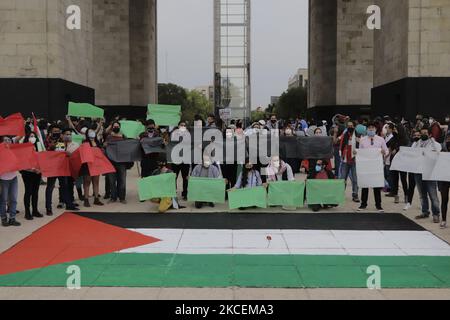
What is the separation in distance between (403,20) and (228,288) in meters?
15.2

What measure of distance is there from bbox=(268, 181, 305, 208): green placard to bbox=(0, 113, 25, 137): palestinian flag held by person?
19.0 ft

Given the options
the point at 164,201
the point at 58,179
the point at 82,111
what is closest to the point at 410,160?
the point at 164,201

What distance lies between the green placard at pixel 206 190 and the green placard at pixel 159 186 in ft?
1.77

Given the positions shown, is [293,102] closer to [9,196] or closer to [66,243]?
[9,196]

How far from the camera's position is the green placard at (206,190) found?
45.2 feet

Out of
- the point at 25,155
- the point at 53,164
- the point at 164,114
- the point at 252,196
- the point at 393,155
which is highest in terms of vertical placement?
the point at 164,114

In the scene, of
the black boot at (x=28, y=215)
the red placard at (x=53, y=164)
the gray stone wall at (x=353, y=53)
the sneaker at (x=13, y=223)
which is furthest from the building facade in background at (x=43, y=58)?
the gray stone wall at (x=353, y=53)

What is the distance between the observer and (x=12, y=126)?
Result: 38.8ft

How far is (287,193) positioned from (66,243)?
18.3 feet

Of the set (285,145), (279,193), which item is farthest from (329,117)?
(279,193)

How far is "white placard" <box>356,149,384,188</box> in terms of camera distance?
13.3 m

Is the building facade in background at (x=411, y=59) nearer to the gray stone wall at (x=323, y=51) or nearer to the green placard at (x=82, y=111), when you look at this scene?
the green placard at (x=82, y=111)

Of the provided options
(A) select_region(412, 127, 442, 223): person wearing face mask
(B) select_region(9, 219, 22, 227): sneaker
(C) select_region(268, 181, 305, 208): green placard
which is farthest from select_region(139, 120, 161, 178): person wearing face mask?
(A) select_region(412, 127, 442, 223): person wearing face mask

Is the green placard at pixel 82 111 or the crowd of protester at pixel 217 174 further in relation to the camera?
the green placard at pixel 82 111
